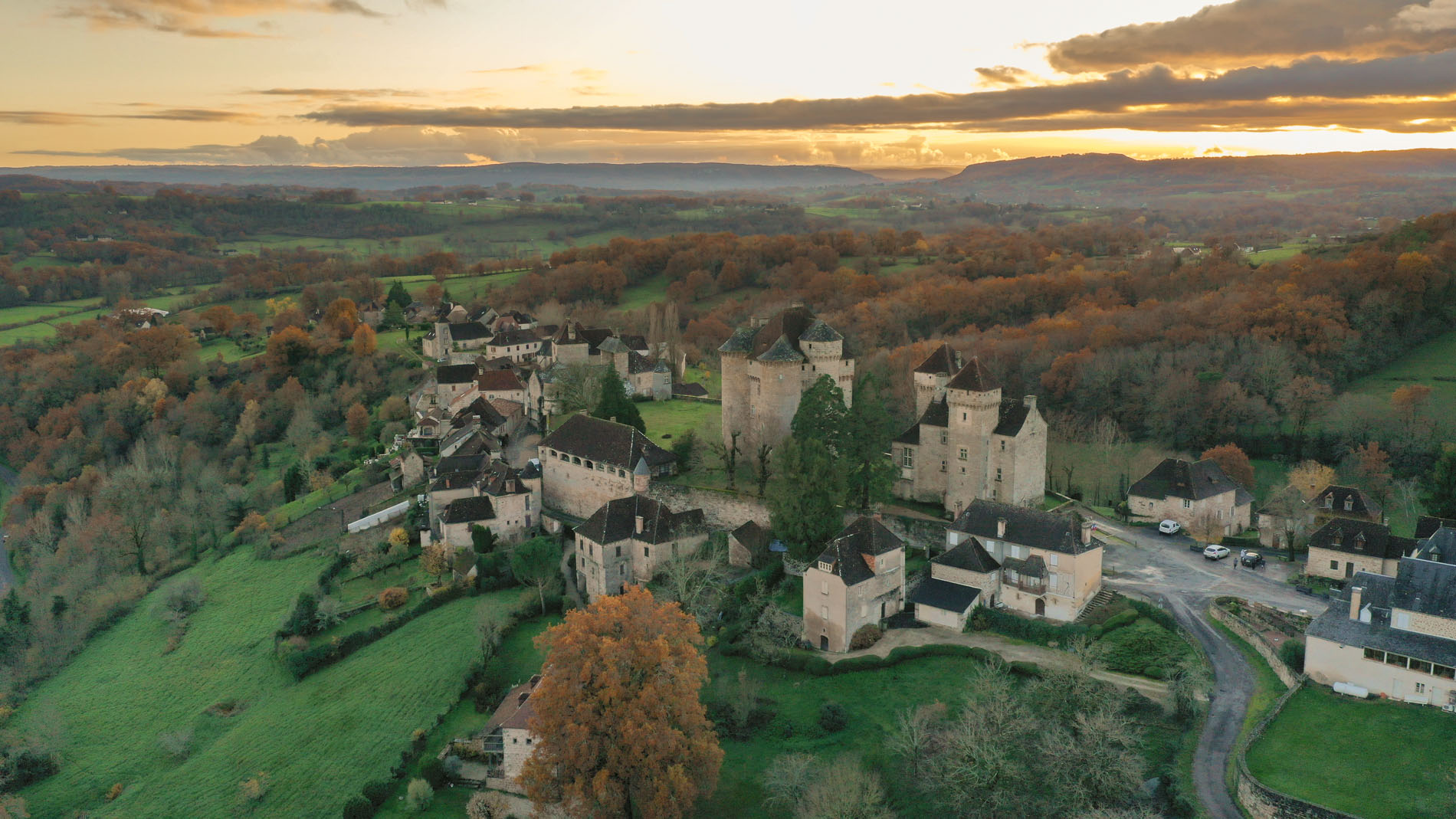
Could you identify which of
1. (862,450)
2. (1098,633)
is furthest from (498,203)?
(1098,633)

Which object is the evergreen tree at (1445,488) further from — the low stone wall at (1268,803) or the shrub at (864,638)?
the shrub at (864,638)

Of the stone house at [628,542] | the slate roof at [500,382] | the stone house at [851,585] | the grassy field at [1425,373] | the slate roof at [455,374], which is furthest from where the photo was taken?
the slate roof at [455,374]

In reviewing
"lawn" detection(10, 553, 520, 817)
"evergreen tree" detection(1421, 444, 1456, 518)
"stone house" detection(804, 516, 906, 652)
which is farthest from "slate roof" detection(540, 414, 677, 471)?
"evergreen tree" detection(1421, 444, 1456, 518)

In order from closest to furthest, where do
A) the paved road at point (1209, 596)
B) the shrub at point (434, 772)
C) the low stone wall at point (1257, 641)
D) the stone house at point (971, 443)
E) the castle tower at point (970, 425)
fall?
the paved road at point (1209, 596)
the low stone wall at point (1257, 641)
the shrub at point (434, 772)
the castle tower at point (970, 425)
the stone house at point (971, 443)

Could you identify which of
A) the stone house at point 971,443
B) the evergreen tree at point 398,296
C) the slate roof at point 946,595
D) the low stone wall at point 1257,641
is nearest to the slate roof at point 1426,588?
the low stone wall at point 1257,641

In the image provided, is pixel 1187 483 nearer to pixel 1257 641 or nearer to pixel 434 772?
pixel 1257 641

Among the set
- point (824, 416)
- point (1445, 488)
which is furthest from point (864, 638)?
point (1445, 488)
